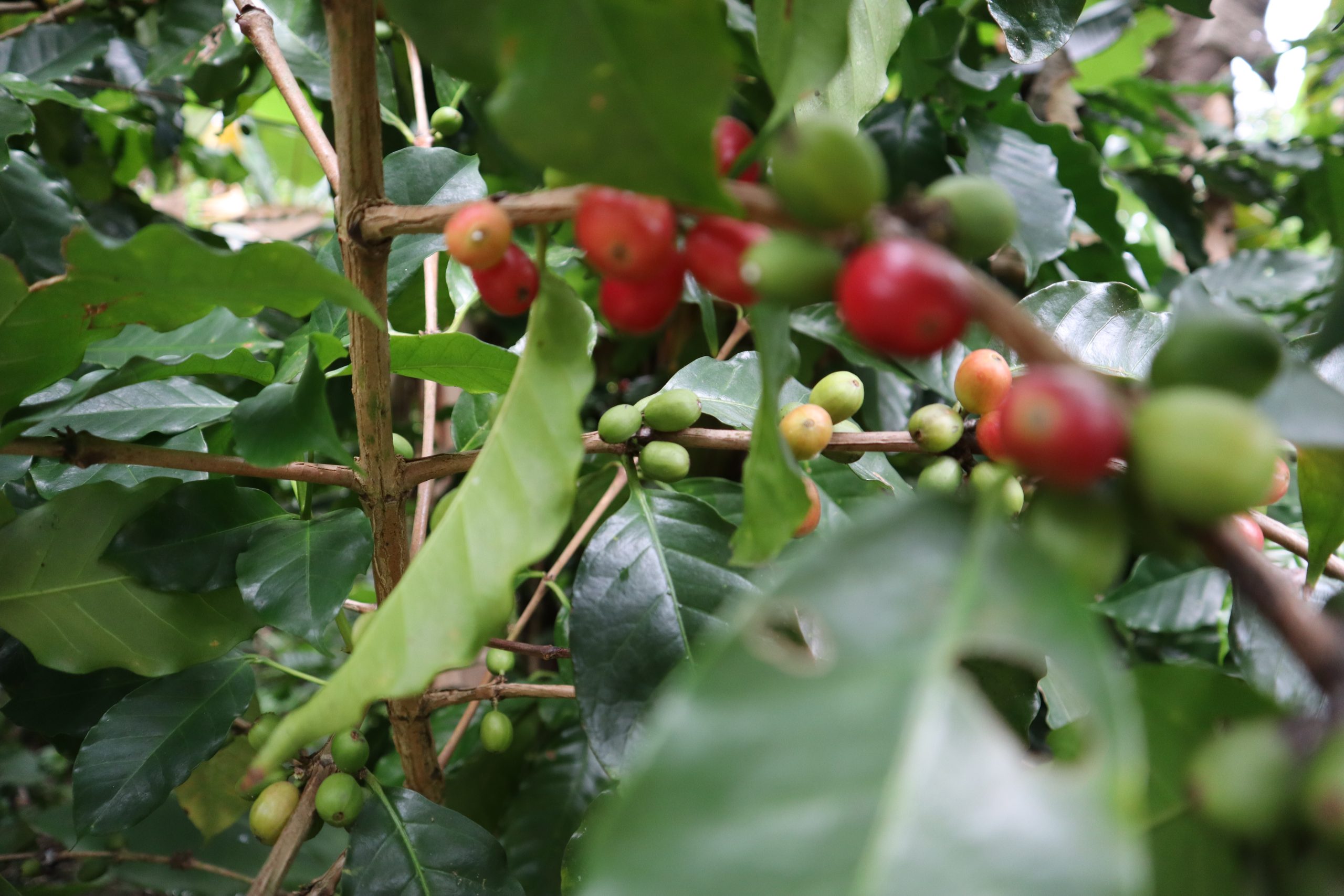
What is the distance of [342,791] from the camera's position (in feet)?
2.52

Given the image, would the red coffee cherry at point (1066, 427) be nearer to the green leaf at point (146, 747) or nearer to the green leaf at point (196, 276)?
the green leaf at point (196, 276)

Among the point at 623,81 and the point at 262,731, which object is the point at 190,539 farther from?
the point at 623,81

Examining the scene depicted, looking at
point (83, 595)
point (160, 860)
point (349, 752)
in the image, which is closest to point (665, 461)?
point (349, 752)

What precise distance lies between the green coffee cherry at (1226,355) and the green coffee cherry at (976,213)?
9 centimetres

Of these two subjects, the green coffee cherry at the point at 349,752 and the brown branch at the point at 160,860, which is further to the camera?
the brown branch at the point at 160,860

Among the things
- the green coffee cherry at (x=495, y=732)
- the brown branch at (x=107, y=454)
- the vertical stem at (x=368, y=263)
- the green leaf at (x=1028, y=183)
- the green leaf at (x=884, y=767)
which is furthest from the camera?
the green leaf at (x=1028, y=183)

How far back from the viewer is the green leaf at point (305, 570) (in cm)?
68

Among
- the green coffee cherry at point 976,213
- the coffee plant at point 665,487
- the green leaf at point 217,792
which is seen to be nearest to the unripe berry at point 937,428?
the coffee plant at point 665,487

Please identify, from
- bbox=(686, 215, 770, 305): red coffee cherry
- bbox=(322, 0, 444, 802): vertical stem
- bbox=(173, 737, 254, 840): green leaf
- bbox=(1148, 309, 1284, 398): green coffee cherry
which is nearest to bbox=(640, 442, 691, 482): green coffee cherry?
bbox=(322, 0, 444, 802): vertical stem

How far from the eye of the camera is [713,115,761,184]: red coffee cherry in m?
0.42

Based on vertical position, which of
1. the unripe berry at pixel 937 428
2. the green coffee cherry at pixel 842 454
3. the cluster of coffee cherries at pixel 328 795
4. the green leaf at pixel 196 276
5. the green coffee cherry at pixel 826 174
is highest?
the green coffee cherry at pixel 826 174

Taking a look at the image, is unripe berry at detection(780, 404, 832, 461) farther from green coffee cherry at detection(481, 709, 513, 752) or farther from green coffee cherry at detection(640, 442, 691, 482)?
green coffee cherry at detection(481, 709, 513, 752)

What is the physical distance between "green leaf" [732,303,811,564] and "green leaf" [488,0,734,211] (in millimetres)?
91

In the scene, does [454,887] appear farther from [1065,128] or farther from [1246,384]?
[1065,128]
